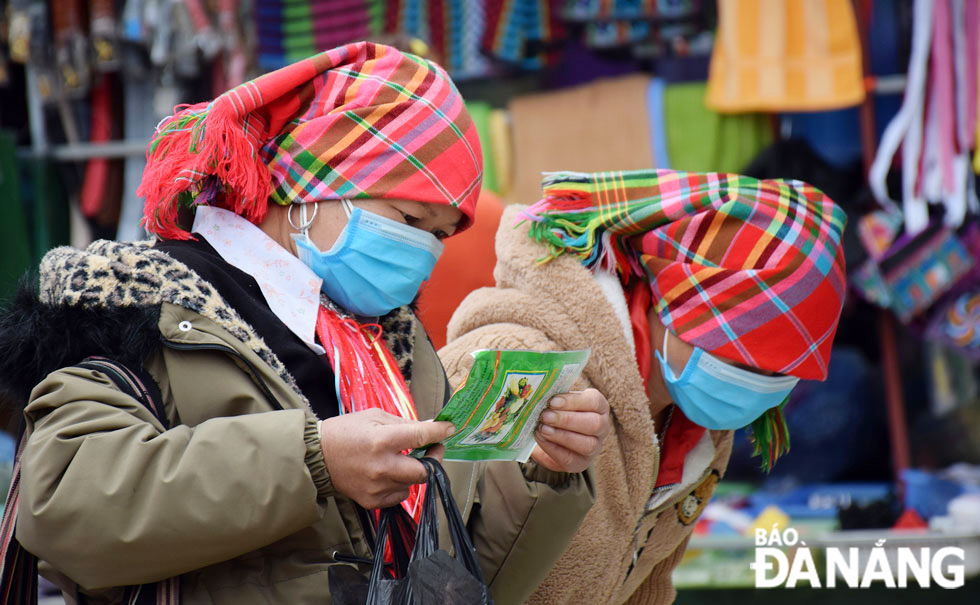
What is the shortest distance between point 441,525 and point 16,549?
0.62 meters

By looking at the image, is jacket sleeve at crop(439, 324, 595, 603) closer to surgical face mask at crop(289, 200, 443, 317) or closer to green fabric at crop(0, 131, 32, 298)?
surgical face mask at crop(289, 200, 443, 317)

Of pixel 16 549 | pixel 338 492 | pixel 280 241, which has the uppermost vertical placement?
pixel 280 241

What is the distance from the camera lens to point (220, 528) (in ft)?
4.29

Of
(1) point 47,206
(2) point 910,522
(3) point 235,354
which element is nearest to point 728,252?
(3) point 235,354

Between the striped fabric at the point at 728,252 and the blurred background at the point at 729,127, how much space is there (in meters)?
1.58

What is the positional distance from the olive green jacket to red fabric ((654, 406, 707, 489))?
938 millimetres

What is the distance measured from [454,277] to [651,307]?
0.65 m

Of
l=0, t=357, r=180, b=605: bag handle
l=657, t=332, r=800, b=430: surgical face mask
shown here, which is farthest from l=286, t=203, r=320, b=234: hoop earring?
l=657, t=332, r=800, b=430: surgical face mask

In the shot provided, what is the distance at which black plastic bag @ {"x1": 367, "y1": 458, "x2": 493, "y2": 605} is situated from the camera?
1.35 meters

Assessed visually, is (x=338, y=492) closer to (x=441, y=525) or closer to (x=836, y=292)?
(x=441, y=525)

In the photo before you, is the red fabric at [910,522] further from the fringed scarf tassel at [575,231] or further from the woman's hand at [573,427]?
the woman's hand at [573,427]

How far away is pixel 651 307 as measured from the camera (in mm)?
2283

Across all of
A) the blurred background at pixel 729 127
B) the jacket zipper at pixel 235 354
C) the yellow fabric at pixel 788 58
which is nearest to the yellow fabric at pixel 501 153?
the blurred background at pixel 729 127

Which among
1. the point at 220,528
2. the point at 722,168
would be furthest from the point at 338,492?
the point at 722,168
